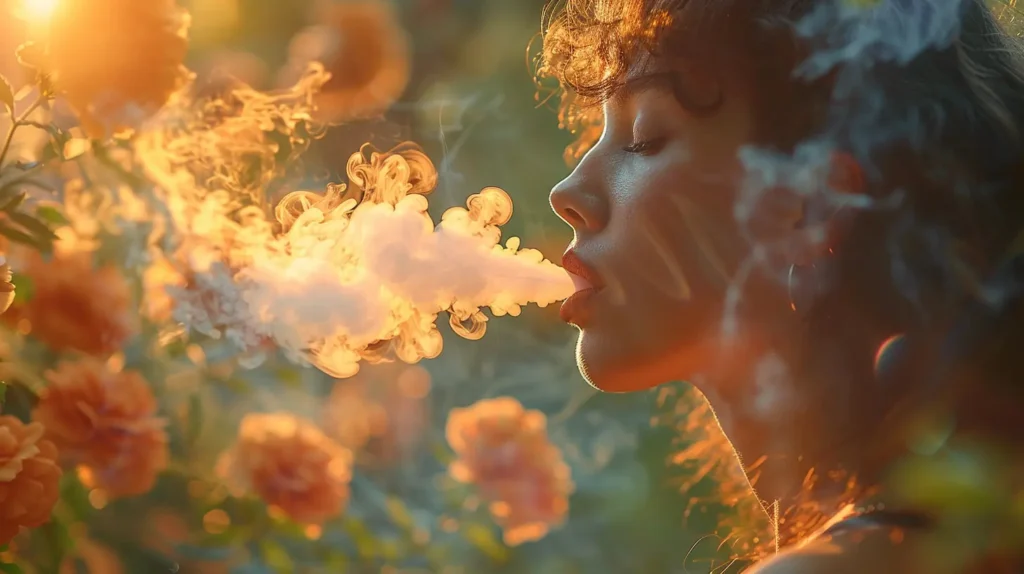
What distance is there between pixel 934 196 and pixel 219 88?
26.6 inches

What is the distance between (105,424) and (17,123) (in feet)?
0.94

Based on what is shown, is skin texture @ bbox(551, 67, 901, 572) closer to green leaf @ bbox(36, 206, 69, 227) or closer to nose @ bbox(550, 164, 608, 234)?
nose @ bbox(550, 164, 608, 234)

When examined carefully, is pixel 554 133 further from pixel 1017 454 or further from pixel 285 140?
pixel 1017 454

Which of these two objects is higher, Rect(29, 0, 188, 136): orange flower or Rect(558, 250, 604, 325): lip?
Rect(29, 0, 188, 136): orange flower

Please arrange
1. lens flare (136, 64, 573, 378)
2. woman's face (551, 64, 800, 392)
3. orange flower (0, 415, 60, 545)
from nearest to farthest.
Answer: woman's face (551, 64, 800, 392) < lens flare (136, 64, 573, 378) < orange flower (0, 415, 60, 545)

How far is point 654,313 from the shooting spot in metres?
0.58

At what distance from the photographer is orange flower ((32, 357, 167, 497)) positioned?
0.91 metres

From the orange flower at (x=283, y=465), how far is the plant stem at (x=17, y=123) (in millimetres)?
335

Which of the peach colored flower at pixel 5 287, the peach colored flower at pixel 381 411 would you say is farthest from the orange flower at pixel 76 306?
the peach colored flower at pixel 381 411

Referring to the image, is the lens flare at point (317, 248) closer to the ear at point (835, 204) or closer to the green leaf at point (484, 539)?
the ear at point (835, 204)

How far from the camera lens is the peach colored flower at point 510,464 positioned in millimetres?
1059

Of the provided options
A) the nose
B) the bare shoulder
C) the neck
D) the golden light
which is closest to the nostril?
the nose

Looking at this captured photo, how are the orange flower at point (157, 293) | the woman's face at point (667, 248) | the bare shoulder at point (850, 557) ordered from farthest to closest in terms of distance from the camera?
the orange flower at point (157, 293)
the woman's face at point (667, 248)
the bare shoulder at point (850, 557)

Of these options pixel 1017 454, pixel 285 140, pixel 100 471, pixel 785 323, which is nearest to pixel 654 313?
pixel 785 323
